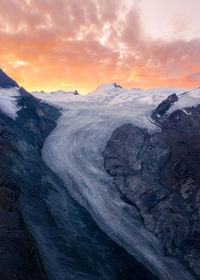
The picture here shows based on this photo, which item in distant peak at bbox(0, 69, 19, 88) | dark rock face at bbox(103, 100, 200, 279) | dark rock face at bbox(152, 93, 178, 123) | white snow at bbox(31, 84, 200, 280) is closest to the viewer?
white snow at bbox(31, 84, 200, 280)

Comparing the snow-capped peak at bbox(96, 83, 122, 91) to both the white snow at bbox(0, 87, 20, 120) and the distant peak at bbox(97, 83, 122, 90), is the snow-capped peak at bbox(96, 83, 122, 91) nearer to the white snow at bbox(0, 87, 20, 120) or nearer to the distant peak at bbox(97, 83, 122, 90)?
the distant peak at bbox(97, 83, 122, 90)

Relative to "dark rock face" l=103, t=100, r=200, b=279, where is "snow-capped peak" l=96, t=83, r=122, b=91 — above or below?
A: above

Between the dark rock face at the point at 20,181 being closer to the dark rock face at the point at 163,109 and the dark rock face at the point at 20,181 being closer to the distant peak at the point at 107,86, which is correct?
the dark rock face at the point at 163,109

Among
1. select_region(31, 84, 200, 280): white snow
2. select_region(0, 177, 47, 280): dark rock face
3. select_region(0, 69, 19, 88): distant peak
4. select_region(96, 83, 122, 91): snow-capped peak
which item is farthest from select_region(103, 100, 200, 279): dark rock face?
select_region(96, 83, 122, 91): snow-capped peak

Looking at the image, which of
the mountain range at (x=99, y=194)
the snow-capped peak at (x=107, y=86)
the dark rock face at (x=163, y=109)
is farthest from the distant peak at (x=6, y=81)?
the snow-capped peak at (x=107, y=86)

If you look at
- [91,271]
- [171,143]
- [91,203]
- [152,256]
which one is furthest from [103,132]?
[91,271]

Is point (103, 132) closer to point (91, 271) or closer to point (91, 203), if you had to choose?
point (91, 203)
